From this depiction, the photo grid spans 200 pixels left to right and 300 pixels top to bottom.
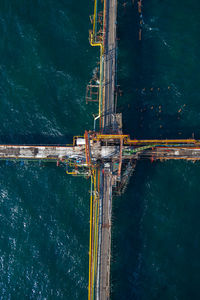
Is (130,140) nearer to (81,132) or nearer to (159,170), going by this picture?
(159,170)

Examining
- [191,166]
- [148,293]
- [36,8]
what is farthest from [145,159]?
[36,8]

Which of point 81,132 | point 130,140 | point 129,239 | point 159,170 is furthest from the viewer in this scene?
point 81,132

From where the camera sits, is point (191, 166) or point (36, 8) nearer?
point (191, 166)

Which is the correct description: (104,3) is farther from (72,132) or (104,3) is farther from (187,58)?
(72,132)

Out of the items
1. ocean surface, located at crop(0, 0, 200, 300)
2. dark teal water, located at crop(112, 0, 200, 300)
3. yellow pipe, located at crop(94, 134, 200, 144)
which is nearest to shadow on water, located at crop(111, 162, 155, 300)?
dark teal water, located at crop(112, 0, 200, 300)

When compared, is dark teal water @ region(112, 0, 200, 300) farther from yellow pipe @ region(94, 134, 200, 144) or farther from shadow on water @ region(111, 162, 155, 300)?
yellow pipe @ region(94, 134, 200, 144)

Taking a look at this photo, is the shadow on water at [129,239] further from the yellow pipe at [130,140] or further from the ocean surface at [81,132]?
the yellow pipe at [130,140]

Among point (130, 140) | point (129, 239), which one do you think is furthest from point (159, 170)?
point (129, 239)

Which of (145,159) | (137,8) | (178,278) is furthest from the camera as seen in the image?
(137,8)
